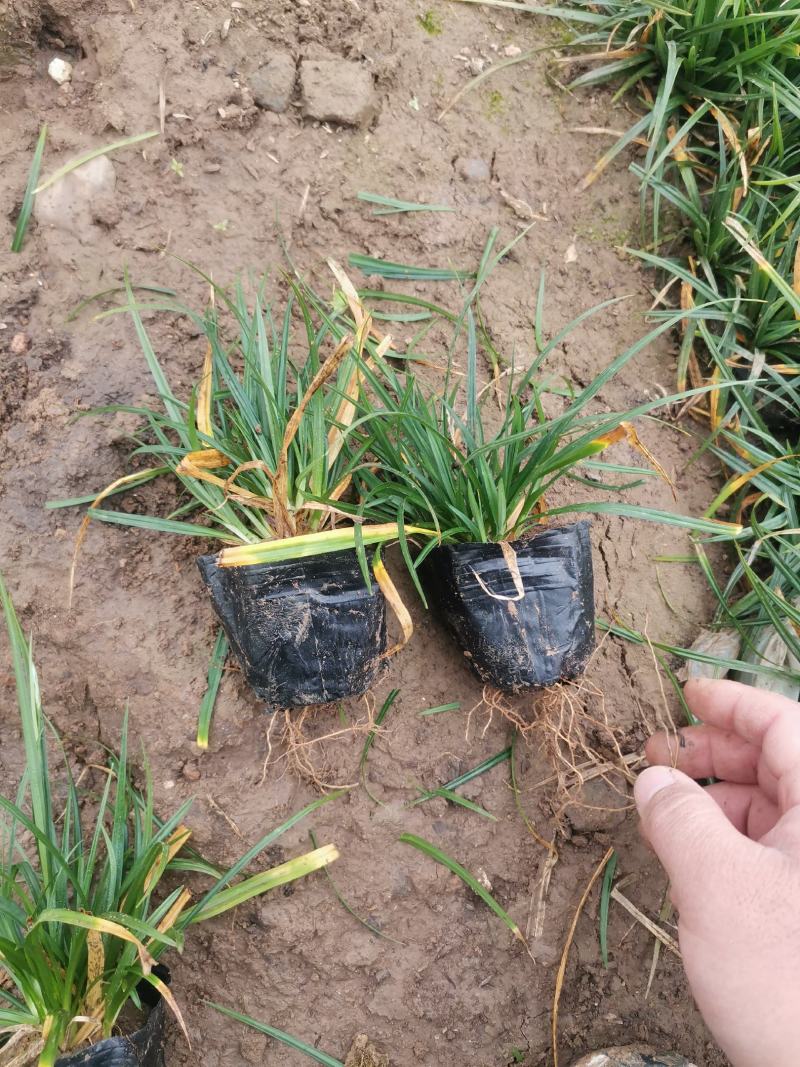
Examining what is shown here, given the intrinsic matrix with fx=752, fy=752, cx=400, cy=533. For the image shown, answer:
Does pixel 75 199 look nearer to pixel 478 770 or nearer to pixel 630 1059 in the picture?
pixel 478 770

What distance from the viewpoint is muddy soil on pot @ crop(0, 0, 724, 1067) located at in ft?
5.53

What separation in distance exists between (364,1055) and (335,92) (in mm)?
2322

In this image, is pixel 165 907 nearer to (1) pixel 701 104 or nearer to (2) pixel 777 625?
(2) pixel 777 625

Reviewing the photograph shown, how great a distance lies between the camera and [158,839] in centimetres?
154

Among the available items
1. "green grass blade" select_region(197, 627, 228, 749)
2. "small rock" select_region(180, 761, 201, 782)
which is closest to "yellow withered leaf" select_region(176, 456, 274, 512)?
"green grass blade" select_region(197, 627, 228, 749)

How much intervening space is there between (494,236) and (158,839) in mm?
1623

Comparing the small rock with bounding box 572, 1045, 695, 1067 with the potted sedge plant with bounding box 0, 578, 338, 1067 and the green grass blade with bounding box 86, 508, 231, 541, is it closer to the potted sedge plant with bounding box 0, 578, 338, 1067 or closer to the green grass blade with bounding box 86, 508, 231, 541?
the potted sedge plant with bounding box 0, 578, 338, 1067

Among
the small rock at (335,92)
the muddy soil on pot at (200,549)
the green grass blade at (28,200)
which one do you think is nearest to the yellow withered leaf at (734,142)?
the muddy soil on pot at (200,549)

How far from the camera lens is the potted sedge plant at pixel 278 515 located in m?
1.52

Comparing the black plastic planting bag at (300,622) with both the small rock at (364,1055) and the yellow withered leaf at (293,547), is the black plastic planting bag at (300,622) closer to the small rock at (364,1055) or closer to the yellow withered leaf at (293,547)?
the yellow withered leaf at (293,547)

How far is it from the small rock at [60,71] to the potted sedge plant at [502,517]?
1.14 meters

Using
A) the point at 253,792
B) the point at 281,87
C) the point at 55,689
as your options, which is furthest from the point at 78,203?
the point at 253,792

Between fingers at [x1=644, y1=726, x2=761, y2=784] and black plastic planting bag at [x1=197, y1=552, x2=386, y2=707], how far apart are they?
0.74 metres

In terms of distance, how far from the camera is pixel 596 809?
1.80m
